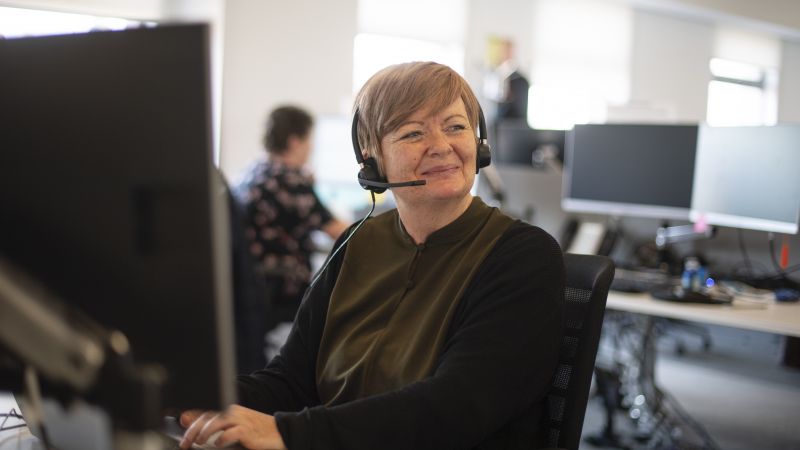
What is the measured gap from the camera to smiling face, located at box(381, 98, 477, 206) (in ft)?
4.32

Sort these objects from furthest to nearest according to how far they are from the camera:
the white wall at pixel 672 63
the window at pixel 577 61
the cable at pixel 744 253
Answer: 1. the white wall at pixel 672 63
2. the window at pixel 577 61
3. the cable at pixel 744 253

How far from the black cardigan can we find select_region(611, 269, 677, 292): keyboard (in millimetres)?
1372

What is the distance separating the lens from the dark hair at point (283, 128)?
3342mm

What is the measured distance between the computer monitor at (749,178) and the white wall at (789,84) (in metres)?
8.57

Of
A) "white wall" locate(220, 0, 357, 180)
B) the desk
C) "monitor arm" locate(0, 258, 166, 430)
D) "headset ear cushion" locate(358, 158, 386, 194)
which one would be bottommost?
the desk

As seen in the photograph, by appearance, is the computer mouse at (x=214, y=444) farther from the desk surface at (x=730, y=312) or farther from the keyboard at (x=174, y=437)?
the desk surface at (x=730, y=312)

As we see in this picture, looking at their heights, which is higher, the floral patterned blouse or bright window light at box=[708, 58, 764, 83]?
bright window light at box=[708, 58, 764, 83]

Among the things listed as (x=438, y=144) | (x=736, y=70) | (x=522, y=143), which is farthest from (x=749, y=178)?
(x=736, y=70)

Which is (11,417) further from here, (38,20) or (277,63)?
(277,63)

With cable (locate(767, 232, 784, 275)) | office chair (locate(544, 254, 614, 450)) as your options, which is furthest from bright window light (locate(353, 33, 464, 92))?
office chair (locate(544, 254, 614, 450))

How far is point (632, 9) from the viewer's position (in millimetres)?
8500

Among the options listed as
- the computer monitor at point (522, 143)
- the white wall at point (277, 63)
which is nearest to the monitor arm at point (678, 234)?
the computer monitor at point (522, 143)

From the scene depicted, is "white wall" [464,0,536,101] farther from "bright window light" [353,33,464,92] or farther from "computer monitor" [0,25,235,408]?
"computer monitor" [0,25,235,408]

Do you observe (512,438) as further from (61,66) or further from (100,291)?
(61,66)
